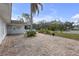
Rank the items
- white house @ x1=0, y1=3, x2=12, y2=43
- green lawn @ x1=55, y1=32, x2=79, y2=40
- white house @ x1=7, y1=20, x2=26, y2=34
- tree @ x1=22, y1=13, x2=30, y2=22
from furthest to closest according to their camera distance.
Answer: white house @ x1=7, y1=20, x2=26, y2=34, tree @ x1=22, y1=13, x2=30, y2=22, green lawn @ x1=55, y1=32, x2=79, y2=40, white house @ x1=0, y1=3, x2=12, y2=43

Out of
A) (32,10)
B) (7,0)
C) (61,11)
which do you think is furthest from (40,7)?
(7,0)

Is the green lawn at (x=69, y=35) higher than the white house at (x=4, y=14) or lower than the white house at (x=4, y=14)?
lower

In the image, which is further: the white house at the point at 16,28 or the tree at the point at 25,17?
the white house at the point at 16,28

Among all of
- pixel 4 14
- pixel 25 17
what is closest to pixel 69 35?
pixel 25 17

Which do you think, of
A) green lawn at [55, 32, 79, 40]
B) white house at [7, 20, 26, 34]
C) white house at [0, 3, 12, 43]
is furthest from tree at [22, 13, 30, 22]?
white house at [0, 3, 12, 43]

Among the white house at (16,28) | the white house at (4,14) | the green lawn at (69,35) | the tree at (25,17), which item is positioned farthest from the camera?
the white house at (16,28)

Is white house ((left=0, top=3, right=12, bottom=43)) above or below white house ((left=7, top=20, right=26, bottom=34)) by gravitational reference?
above

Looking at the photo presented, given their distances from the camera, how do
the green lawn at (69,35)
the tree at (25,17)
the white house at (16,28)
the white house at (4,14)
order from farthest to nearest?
the white house at (16,28) < the tree at (25,17) < the green lawn at (69,35) < the white house at (4,14)

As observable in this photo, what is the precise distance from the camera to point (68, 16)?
32.5ft

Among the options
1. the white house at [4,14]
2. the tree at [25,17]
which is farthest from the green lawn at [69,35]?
the white house at [4,14]

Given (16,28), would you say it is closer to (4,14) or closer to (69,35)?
(69,35)

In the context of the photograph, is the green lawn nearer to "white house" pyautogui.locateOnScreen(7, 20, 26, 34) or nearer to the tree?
the tree

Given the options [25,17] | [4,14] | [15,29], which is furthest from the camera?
[15,29]

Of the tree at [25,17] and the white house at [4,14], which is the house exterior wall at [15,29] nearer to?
the tree at [25,17]
